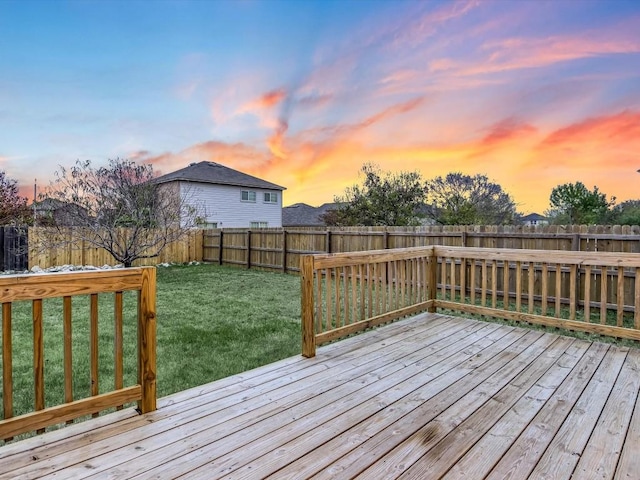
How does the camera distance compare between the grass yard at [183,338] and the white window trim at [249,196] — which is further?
the white window trim at [249,196]

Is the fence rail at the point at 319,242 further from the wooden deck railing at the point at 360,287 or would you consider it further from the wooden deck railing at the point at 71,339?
the wooden deck railing at the point at 71,339

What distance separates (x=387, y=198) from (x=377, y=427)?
14.7 metres

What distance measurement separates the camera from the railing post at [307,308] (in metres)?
3.12

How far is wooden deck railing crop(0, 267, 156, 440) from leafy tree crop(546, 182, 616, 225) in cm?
2543

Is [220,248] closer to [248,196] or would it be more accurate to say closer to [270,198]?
[248,196]

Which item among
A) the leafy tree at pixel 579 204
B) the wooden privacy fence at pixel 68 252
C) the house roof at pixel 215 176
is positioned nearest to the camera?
the wooden privacy fence at pixel 68 252

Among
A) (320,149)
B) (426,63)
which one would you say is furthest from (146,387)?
(320,149)

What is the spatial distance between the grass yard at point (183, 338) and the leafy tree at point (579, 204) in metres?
21.8

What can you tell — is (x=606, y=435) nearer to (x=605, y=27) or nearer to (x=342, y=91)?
(x=605, y=27)

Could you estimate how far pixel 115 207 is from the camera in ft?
34.3

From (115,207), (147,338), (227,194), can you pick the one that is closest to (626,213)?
(227,194)

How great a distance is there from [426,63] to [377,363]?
6.63m

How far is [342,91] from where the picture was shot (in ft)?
29.6

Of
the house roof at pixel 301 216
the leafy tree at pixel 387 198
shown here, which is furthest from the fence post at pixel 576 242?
the house roof at pixel 301 216
